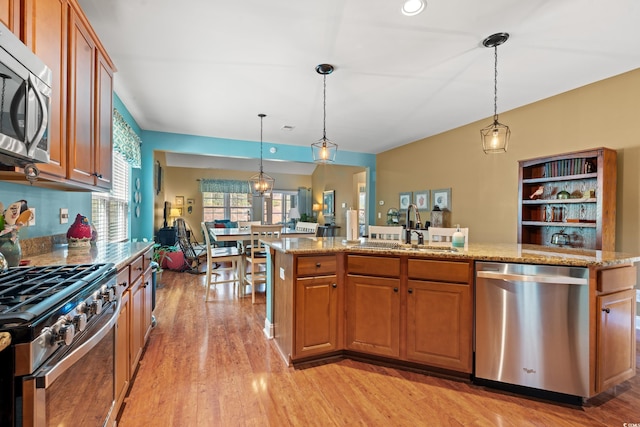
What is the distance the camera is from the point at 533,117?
4.01m

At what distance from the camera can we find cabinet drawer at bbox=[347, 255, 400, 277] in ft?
7.45

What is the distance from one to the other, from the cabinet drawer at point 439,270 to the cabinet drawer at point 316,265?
59cm

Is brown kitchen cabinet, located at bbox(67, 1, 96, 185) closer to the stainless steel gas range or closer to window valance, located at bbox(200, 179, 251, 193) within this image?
the stainless steel gas range

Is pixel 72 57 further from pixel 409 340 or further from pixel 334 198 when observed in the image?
pixel 334 198

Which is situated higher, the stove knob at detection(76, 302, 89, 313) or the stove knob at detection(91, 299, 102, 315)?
the stove knob at detection(76, 302, 89, 313)

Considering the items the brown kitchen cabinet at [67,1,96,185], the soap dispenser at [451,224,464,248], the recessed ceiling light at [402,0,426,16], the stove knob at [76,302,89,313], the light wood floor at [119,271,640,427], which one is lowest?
the light wood floor at [119,271,640,427]

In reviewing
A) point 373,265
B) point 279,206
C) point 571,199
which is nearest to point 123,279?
point 373,265

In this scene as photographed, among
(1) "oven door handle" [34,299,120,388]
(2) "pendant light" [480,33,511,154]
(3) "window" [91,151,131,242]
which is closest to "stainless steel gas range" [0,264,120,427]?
(1) "oven door handle" [34,299,120,388]

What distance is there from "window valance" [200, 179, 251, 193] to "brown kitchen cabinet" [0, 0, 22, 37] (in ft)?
30.4

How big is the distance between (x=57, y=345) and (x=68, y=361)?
8cm

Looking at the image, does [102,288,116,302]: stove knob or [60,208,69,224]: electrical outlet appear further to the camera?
[60,208,69,224]: electrical outlet

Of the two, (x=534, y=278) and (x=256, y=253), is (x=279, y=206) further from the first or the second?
(x=534, y=278)

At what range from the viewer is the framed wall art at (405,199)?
20.2ft

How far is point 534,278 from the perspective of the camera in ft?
6.17
